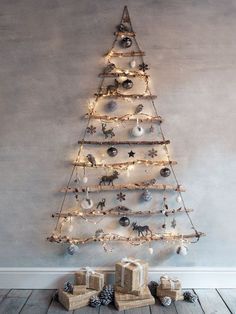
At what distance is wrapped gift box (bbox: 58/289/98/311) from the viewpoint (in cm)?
221

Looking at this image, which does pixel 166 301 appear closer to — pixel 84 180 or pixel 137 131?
pixel 84 180

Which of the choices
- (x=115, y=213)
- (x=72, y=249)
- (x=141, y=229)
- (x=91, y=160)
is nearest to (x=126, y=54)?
(x=91, y=160)

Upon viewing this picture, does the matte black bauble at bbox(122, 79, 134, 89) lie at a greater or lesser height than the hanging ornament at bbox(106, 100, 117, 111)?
greater

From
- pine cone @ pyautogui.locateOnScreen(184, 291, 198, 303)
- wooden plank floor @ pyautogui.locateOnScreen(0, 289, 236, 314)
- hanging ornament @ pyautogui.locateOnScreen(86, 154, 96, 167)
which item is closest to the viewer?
wooden plank floor @ pyautogui.locateOnScreen(0, 289, 236, 314)

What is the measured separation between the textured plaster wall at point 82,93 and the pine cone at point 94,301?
35 centimetres

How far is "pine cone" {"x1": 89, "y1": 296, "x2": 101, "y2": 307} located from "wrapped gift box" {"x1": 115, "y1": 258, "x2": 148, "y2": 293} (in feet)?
0.56

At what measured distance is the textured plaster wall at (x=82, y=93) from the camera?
8.19 feet

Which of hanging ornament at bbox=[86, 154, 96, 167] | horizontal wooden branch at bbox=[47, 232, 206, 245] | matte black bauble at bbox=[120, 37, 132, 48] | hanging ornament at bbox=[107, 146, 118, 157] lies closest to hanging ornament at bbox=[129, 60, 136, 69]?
matte black bauble at bbox=[120, 37, 132, 48]

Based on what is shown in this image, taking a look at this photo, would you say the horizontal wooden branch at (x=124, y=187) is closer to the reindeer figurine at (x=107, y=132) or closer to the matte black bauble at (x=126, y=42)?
the reindeer figurine at (x=107, y=132)

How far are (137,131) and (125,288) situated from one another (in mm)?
1141

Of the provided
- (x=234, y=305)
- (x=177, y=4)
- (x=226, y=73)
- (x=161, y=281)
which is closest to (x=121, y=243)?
(x=161, y=281)

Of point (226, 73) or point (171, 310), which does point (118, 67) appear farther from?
point (171, 310)

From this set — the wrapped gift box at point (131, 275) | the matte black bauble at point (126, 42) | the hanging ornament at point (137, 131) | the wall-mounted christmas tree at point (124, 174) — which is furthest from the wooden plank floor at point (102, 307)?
the matte black bauble at point (126, 42)

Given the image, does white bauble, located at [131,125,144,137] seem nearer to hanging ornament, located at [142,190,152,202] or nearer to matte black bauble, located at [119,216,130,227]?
hanging ornament, located at [142,190,152,202]
